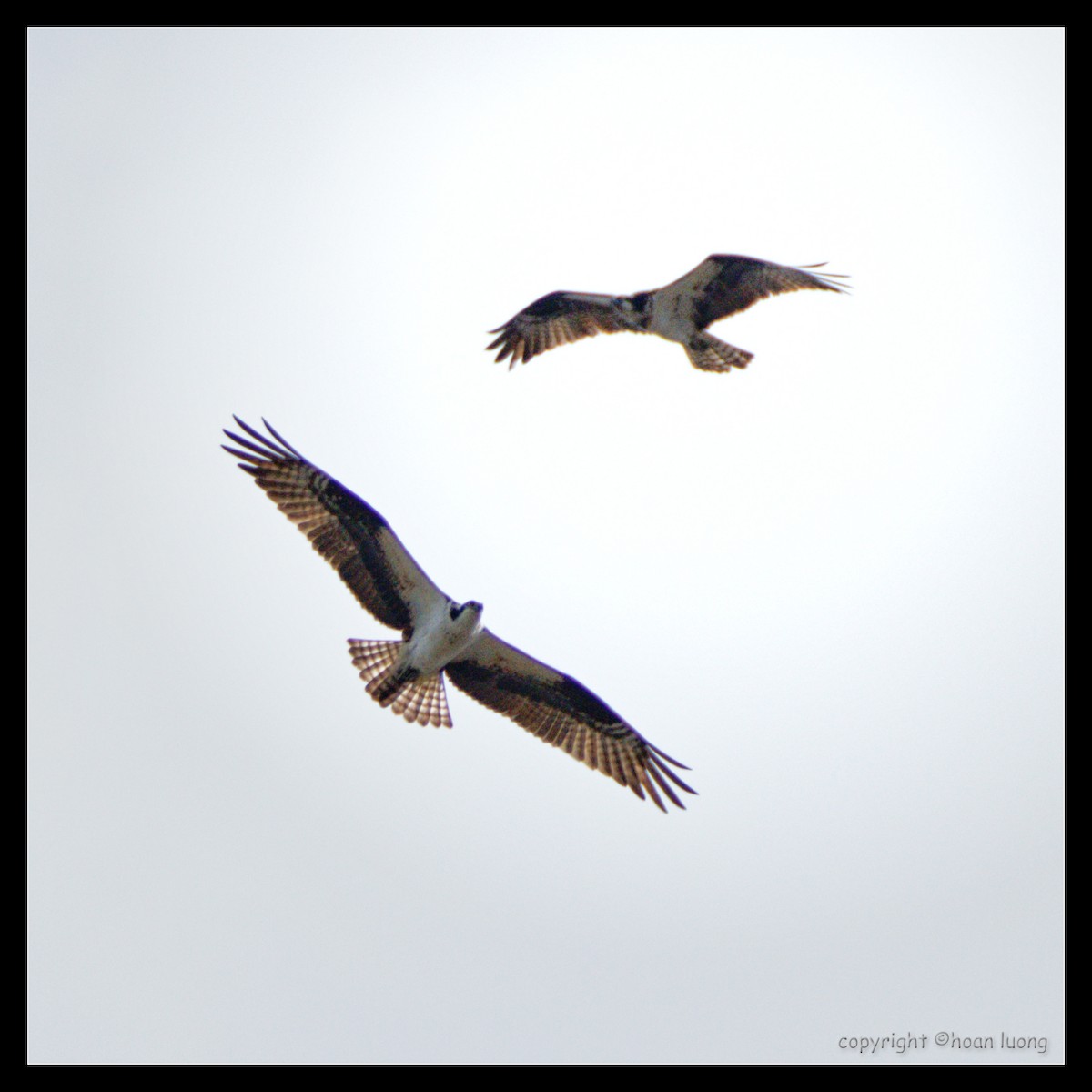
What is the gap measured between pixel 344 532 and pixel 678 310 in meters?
3.89

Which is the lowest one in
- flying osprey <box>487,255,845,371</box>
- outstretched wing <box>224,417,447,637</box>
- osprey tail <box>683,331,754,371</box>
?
outstretched wing <box>224,417,447,637</box>

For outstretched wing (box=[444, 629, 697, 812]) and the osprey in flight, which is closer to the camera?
the osprey in flight

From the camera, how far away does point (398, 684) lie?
945 centimetres

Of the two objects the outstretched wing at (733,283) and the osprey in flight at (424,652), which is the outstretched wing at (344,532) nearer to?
the osprey in flight at (424,652)

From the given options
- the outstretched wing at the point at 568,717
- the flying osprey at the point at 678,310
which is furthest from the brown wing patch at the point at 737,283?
the outstretched wing at the point at 568,717

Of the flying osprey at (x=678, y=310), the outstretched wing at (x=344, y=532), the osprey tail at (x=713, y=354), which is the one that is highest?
the flying osprey at (x=678, y=310)

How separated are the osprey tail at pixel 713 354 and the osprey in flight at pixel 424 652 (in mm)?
3487

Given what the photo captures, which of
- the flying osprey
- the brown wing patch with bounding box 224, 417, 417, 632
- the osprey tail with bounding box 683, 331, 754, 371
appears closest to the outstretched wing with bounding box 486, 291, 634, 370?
the flying osprey

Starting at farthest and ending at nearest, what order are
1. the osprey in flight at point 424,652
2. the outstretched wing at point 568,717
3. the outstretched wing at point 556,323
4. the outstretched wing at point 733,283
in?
the outstretched wing at point 556,323, the outstretched wing at point 733,283, the outstretched wing at point 568,717, the osprey in flight at point 424,652

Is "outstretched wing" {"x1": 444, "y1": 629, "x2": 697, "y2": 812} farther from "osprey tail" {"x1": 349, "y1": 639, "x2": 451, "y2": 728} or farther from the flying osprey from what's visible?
the flying osprey

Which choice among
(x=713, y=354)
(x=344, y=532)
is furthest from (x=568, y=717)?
(x=713, y=354)

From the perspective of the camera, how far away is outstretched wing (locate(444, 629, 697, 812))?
383 inches

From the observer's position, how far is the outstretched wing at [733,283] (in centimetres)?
1079

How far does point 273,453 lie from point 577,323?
3.62m
